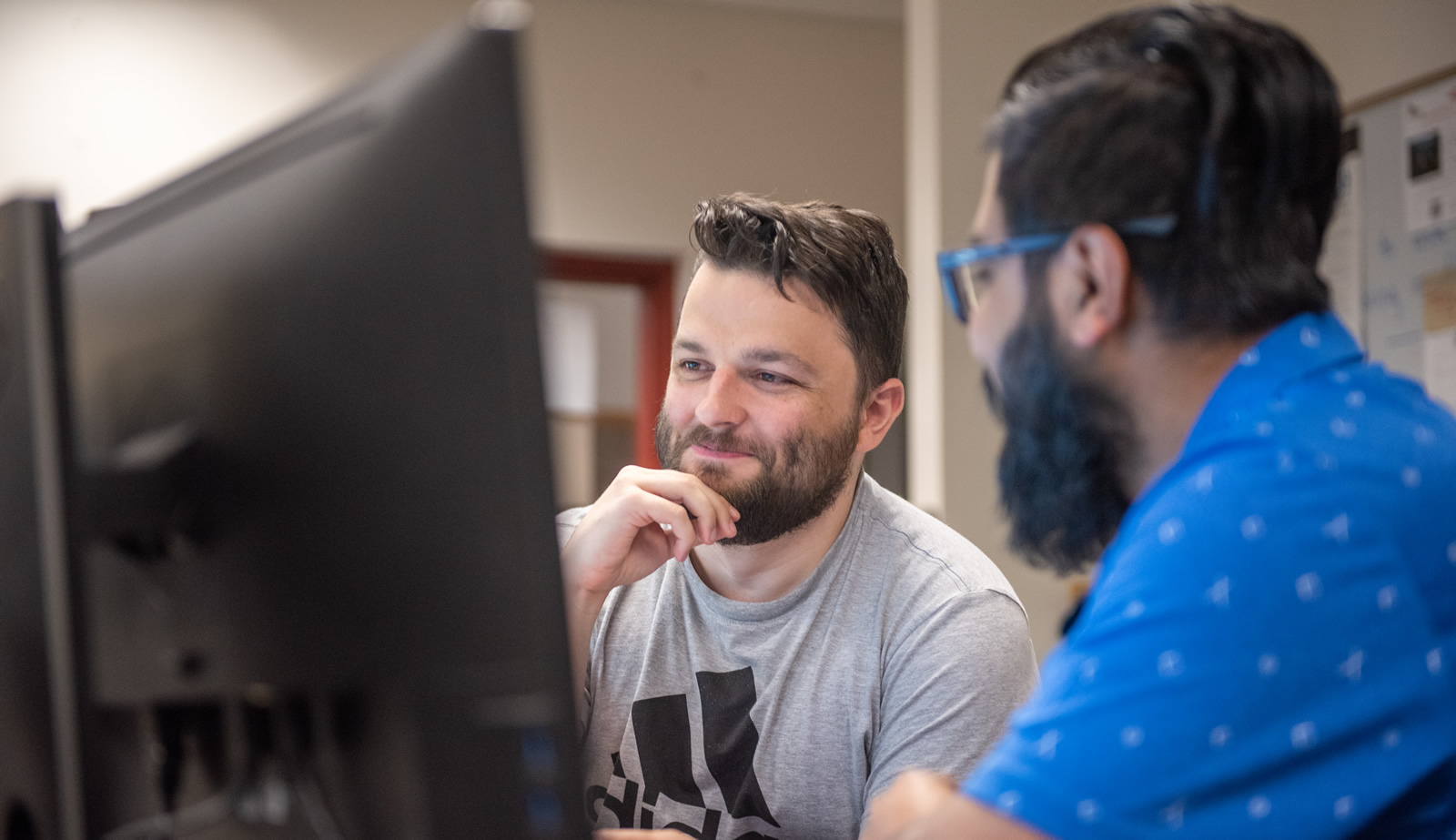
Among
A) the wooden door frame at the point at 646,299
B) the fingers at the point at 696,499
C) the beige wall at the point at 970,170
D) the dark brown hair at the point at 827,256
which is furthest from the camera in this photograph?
the wooden door frame at the point at 646,299

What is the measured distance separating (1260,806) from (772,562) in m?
0.83

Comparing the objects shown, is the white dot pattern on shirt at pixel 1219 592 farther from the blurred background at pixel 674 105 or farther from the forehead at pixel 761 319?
the blurred background at pixel 674 105

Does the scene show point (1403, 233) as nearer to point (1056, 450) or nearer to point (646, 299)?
point (1056, 450)

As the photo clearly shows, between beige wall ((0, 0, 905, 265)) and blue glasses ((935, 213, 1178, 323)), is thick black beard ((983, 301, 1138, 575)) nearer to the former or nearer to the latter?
blue glasses ((935, 213, 1178, 323))

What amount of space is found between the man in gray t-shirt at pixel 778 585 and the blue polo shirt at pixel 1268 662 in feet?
1.79

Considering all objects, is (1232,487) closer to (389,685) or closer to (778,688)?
(389,685)

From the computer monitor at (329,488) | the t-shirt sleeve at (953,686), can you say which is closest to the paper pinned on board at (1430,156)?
the t-shirt sleeve at (953,686)

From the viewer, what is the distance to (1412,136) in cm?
245

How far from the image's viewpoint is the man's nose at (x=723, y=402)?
4.58 feet

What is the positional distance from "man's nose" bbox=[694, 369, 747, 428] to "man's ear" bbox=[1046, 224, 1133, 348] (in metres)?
0.64

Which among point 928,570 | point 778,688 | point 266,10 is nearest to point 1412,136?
point 928,570

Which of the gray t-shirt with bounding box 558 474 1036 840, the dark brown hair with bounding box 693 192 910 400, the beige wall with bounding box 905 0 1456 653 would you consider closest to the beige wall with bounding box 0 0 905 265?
the beige wall with bounding box 905 0 1456 653

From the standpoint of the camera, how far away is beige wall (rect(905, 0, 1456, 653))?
275cm

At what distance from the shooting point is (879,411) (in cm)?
156
